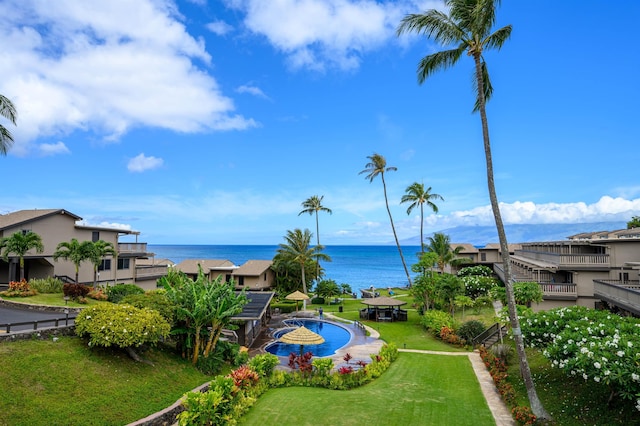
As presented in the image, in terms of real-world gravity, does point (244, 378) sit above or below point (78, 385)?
below

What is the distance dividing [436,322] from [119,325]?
22622 mm

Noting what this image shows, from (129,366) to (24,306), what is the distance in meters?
13.2

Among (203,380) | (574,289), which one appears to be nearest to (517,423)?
(203,380)

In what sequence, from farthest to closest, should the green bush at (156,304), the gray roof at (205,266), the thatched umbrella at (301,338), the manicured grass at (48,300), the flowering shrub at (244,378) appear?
the gray roof at (205,266) < the manicured grass at (48,300) < the thatched umbrella at (301,338) < the green bush at (156,304) < the flowering shrub at (244,378)

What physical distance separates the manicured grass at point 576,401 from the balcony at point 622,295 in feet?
19.0

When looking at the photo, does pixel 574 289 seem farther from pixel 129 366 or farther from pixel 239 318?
pixel 129 366

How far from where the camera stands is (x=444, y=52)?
16.2 metres

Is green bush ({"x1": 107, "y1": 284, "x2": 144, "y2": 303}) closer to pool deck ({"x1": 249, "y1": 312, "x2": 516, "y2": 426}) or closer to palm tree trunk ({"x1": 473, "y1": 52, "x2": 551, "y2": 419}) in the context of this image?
pool deck ({"x1": 249, "y1": 312, "x2": 516, "y2": 426})

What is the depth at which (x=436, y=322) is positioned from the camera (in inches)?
1194

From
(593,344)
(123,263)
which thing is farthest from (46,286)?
(593,344)

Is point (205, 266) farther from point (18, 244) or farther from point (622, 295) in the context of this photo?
point (622, 295)

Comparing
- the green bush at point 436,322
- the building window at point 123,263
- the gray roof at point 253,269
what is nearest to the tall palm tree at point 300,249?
the gray roof at point 253,269

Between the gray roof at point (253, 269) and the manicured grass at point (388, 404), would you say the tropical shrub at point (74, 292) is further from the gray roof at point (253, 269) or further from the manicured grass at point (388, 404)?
the gray roof at point (253, 269)

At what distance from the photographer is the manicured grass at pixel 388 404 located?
559 inches
